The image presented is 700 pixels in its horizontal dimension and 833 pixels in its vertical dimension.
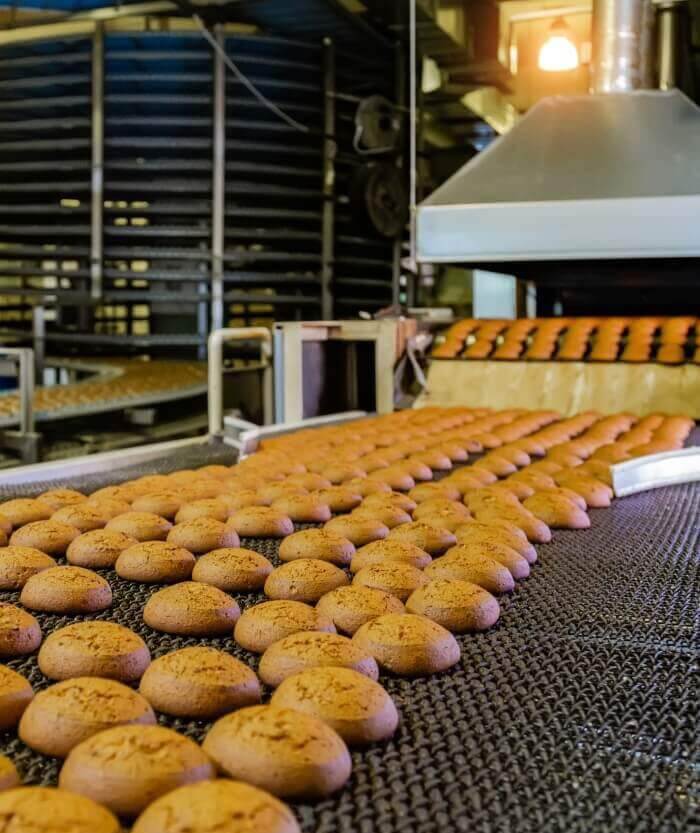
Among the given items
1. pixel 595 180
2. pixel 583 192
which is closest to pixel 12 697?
pixel 583 192

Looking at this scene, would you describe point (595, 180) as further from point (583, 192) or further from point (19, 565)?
point (19, 565)

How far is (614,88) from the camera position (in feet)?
13.2

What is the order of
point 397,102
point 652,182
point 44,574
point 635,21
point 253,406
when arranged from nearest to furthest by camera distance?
point 44,574 < point 652,182 < point 635,21 < point 253,406 < point 397,102

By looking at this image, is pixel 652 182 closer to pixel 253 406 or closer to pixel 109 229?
pixel 253 406

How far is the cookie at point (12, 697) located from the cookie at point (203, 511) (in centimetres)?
82

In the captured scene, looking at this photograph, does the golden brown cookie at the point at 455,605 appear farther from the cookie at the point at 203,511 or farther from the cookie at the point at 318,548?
the cookie at the point at 203,511

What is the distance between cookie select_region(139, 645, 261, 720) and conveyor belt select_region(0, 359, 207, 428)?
3727 millimetres

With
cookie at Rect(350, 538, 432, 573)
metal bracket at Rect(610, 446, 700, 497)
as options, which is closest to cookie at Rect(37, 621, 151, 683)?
cookie at Rect(350, 538, 432, 573)

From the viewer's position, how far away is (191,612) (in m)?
1.31

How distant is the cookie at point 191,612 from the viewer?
51.6 inches

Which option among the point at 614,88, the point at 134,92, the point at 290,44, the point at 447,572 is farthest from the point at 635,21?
the point at 134,92

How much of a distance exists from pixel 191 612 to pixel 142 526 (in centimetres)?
49

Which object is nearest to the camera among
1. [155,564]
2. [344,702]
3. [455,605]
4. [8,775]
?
[8,775]

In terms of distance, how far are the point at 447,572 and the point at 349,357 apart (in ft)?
9.94
